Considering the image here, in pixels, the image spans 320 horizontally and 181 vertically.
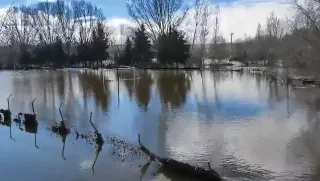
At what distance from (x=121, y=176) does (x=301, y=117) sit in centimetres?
1376

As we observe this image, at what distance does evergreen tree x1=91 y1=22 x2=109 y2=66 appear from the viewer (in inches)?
3162

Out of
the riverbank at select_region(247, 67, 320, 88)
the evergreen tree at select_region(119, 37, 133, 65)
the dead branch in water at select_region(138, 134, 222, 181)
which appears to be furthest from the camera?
the evergreen tree at select_region(119, 37, 133, 65)

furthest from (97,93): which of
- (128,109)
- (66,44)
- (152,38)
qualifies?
(66,44)

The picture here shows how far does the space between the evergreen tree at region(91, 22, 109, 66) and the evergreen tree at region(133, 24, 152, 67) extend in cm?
789

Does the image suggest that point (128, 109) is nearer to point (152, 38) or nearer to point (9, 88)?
point (9, 88)

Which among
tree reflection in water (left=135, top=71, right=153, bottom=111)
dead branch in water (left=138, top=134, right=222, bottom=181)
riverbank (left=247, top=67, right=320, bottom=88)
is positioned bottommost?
dead branch in water (left=138, top=134, right=222, bottom=181)

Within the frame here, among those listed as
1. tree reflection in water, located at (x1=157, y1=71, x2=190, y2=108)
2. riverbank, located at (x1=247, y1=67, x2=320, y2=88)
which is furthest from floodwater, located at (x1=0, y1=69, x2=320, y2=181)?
riverbank, located at (x1=247, y1=67, x2=320, y2=88)

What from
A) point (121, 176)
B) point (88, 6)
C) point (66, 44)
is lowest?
point (121, 176)

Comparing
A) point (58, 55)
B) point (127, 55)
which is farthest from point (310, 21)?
point (58, 55)

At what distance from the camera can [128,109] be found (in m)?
29.1

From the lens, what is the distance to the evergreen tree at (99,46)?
80.3m

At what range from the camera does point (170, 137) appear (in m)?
20.2

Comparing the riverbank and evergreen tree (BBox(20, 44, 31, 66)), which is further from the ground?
evergreen tree (BBox(20, 44, 31, 66))

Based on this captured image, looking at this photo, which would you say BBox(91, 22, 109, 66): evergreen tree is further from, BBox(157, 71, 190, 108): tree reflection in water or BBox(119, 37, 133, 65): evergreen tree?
BBox(157, 71, 190, 108): tree reflection in water
